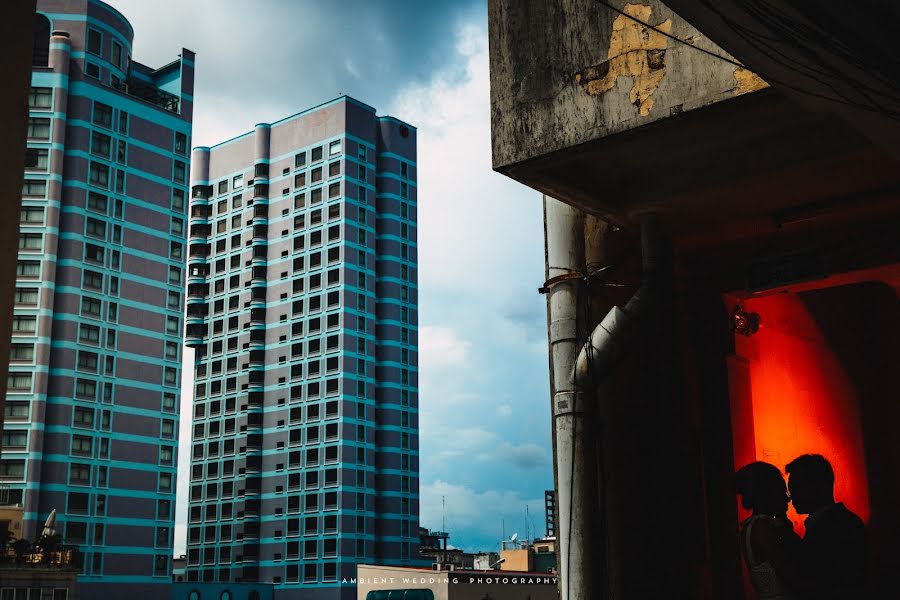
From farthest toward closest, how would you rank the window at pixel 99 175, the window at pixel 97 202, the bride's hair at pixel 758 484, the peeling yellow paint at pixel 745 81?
1. the window at pixel 99 175
2. the window at pixel 97 202
3. the peeling yellow paint at pixel 745 81
4. the bride's hair at pixel 758 484

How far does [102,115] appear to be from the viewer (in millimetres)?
67375

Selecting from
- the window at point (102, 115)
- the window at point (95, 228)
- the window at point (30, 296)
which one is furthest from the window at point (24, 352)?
Answer: the window at point (102, 115)

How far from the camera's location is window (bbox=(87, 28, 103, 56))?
219 ft

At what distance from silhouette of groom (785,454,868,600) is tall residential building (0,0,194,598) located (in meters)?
58.4

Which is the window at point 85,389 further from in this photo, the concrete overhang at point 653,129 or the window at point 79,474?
the concrete overhang at point 653,129

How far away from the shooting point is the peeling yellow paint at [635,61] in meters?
10.4

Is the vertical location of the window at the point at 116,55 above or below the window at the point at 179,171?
above

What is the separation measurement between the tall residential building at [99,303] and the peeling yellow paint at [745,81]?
185ft

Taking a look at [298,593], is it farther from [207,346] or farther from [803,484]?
[803,484]

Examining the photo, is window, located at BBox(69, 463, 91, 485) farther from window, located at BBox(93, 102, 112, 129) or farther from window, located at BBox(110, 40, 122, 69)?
window, located at BBox(110, 40, 122, 69)

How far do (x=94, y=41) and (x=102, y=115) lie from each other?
526cm

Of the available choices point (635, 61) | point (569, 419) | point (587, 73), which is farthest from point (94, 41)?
point (635, 61)

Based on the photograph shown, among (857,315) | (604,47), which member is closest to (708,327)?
(857,315)

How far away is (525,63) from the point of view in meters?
11.5
